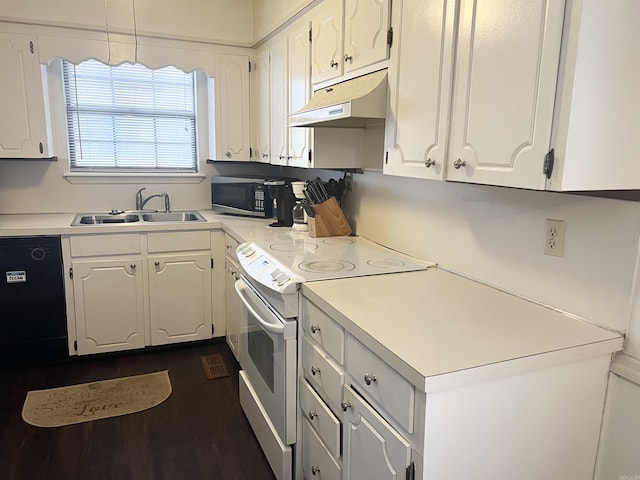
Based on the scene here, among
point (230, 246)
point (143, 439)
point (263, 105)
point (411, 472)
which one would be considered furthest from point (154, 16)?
point (411, 472)

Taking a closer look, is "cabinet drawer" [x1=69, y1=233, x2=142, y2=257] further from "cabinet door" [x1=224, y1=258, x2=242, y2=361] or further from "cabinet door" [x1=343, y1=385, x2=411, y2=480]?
"cabinet door" [x1=343, y1=385, x2=411, y2=480]

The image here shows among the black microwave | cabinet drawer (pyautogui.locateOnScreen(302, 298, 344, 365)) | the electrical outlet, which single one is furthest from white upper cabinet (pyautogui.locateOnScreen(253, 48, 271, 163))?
the electrical outlet

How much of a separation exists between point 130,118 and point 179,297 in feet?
4.90

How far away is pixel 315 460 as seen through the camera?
173 centimetres

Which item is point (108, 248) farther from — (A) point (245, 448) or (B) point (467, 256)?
(B) point (467, 256)

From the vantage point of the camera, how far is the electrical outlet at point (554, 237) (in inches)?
57.5

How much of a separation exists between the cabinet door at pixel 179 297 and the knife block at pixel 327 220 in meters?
0.97

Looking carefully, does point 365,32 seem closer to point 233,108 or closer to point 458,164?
point 458,164

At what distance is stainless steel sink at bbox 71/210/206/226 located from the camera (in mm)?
3383

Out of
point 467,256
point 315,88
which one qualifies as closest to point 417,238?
point 467,256

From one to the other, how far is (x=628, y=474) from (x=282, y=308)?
1221mm

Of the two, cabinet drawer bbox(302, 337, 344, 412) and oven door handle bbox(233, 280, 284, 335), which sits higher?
oven door handle bbox(233, 280, 284, 335)

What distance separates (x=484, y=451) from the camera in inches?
46.2

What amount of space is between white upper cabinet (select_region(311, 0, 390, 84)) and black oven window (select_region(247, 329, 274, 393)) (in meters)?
1.29
